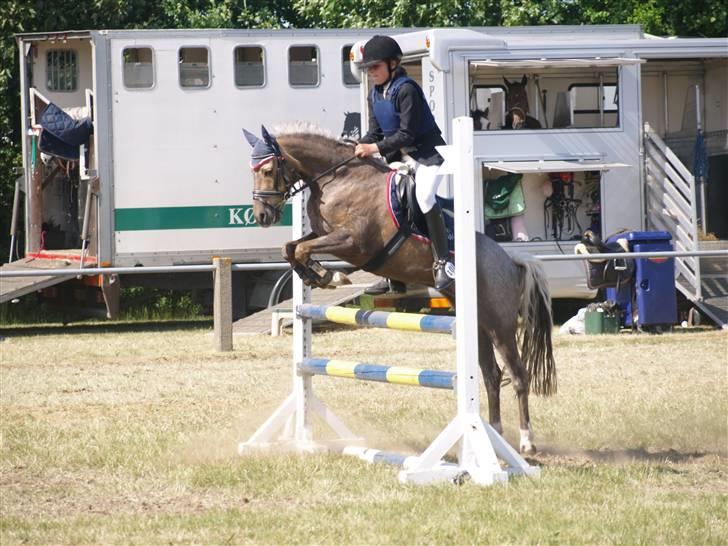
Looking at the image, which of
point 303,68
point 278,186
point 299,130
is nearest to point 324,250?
point 278,186

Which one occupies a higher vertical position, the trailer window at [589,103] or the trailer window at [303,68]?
the trailer window at [303,68]

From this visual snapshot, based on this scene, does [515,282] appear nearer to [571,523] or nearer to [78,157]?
[571,523]

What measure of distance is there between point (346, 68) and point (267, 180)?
1066 centimetres

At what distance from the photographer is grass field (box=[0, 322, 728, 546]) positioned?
5.69m

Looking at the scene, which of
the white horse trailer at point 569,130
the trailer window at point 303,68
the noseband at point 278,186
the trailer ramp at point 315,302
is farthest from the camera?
the trailer window at point 303,68

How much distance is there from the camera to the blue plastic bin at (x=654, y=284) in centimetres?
1570

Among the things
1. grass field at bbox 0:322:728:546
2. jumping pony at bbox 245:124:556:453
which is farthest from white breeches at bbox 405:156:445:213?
grass field at bbox 0:322:728:546

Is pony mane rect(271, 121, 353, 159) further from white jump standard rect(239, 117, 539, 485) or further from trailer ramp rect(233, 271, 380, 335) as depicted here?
trailer ramp rect(233, 271, 380, 335)

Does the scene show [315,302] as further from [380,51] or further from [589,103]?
[380,51]

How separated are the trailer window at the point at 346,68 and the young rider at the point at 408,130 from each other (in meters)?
10.3

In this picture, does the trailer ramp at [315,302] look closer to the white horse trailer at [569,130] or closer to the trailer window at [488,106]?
the white horse trailer at [569,130]

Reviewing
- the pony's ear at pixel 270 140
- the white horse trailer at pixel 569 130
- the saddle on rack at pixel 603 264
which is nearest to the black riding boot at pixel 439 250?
the pony's ear at pixel 270 140

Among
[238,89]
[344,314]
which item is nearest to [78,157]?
[238,89]

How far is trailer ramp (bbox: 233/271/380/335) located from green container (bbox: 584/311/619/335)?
9.13 feet
